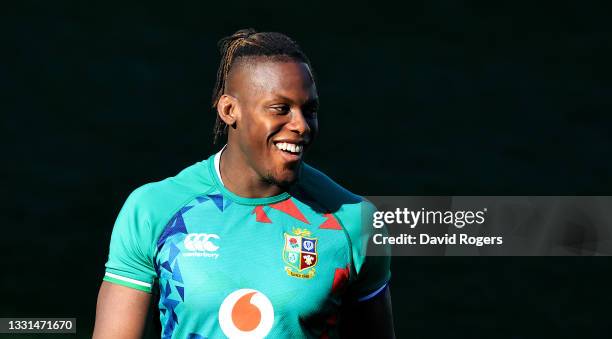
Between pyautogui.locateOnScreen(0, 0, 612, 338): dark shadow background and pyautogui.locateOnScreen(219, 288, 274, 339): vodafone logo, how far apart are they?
4953mm

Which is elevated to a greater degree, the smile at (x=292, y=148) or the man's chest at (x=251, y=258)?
the smile at (x=292, y=148)

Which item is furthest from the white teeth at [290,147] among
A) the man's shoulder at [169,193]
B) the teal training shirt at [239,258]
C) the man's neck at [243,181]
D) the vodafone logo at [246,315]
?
the vodafone logo at [246,315]

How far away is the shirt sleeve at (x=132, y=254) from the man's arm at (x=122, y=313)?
0.12 feet

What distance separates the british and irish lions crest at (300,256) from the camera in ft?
17.2

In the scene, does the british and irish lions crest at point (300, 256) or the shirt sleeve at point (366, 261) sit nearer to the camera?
the british and irish lions crest at point (300, 256)

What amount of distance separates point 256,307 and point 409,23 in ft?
30.3

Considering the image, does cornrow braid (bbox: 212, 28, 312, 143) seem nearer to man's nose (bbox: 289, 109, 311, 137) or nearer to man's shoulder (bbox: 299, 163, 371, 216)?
man's nose (bbox: 289, 109, 311, 137)

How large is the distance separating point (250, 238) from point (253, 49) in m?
0.78

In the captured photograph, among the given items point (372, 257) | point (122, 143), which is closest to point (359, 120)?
point (122, 143)

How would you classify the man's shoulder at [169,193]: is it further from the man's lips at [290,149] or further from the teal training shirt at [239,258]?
the man's lips at [290,149]

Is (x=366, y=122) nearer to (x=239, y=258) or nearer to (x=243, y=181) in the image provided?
(x=243, y=181)

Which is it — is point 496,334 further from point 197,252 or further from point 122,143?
point 197,252

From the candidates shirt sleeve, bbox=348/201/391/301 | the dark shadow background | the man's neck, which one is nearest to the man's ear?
the man's neck

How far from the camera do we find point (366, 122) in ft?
41.7
